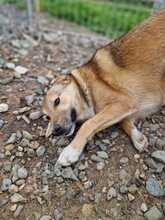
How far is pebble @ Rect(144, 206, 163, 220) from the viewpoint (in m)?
3.04

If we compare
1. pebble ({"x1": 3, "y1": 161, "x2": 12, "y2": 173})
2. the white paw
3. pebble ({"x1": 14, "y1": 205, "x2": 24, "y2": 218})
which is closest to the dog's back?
the white paw

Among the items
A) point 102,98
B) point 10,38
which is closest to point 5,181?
point 102,98

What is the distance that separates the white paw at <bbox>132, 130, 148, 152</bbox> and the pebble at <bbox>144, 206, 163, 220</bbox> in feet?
1.75

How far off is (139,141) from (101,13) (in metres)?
4.79

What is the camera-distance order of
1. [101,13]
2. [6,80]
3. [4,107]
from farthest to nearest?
[101,13], [6,80], [4,107]

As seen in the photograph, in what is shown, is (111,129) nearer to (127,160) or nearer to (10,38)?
(127,160)

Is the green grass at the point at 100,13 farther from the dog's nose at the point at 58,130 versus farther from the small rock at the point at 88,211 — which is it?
the small rock at the point at 88,211

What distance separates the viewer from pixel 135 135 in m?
3.50

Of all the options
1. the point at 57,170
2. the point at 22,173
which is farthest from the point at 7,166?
the point at 57,170

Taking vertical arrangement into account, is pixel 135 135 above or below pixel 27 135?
above

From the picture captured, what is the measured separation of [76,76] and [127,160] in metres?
0.90

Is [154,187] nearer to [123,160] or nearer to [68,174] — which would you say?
[123,160]

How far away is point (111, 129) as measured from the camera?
363 cm

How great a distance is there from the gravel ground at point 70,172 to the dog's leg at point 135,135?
0.05 metres
